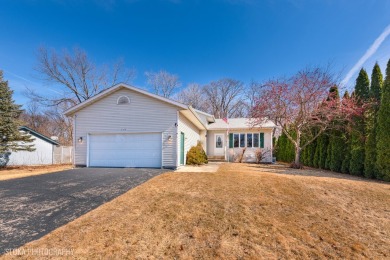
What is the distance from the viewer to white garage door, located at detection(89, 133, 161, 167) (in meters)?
10.3

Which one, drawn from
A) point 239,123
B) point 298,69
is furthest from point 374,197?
point 239,123

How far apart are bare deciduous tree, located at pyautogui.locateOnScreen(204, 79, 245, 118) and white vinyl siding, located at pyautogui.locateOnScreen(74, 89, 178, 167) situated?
24.4m

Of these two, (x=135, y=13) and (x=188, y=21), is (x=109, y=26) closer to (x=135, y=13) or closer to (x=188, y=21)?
(x=135, y=13)

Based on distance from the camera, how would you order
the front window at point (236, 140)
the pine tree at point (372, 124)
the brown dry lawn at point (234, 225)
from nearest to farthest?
the brown dry lawn at point (234, 225), the pine tree at point (372, 124), the front window at point (236, 140)

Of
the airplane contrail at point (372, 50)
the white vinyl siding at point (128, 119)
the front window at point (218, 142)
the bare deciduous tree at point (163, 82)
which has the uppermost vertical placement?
the bare deciduous tree at point (163, 82)

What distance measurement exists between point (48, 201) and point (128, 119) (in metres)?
5.88

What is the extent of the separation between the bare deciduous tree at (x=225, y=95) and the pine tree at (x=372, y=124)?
23.7m

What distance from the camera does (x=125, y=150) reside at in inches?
413

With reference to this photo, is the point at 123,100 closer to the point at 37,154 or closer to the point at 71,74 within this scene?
the point at 37,154

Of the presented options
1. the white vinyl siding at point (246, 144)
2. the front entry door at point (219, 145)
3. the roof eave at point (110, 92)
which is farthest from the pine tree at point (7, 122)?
the white vinyl siding at point (246, 144)

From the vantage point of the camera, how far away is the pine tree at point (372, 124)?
9.21 metres

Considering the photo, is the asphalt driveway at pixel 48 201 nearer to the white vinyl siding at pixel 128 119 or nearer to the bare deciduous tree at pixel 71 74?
the white vinyl siding at pixel 128 119

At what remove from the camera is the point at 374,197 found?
557 centimetres

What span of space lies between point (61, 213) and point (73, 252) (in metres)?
1.87
